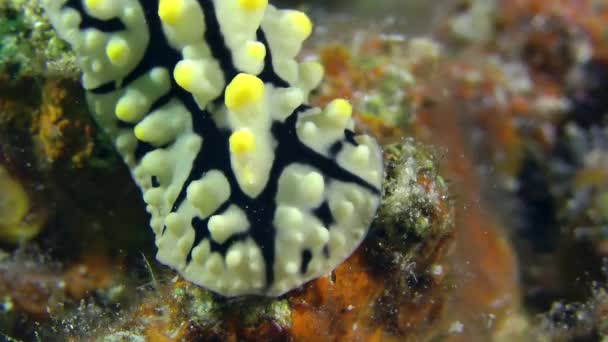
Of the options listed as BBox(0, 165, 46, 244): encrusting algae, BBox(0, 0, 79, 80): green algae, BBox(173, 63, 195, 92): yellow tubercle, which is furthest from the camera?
BBox(0, 165, 46, 244): encrusting algae

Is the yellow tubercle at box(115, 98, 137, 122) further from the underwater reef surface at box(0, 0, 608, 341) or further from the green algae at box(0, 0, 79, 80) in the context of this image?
the green algae at box(0, 0, 79, 80)

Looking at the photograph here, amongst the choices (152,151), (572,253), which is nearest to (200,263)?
(152,151)

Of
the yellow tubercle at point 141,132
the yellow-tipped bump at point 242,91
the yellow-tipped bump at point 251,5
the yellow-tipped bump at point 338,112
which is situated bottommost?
the yellow tubercle at point 141,132

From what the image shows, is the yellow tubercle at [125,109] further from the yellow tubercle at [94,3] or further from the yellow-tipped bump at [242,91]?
the yellow-tipped bump at [242,91]

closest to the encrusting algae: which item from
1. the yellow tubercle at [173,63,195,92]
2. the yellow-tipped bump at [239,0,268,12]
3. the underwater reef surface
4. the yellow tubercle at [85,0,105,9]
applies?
the underwater reef surface

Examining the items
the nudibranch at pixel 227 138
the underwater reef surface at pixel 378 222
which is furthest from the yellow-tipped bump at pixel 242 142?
the underwater reef surface at pixel 378 222

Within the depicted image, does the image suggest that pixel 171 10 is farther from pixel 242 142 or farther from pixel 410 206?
pixel 410 206

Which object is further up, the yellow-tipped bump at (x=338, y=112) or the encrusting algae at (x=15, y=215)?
the yellow-tipped bump at (x=338, y=112)
